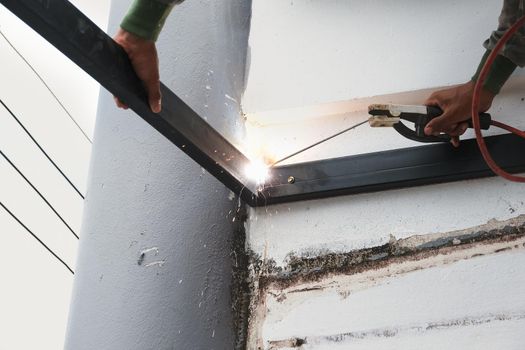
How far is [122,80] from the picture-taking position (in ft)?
3.84

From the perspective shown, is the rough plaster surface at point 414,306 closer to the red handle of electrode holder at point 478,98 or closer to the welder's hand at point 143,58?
the red handle of electrode holder at point 478,98

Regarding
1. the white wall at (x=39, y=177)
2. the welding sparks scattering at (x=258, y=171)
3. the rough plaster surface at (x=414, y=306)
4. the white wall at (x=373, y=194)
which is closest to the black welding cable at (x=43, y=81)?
the white wall at (x=39, y=177)

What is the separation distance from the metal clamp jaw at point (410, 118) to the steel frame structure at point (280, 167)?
0.06m

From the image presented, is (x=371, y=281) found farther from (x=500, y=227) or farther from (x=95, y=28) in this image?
(x=95, y=28)

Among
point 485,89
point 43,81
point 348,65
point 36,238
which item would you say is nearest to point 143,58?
point 348,65

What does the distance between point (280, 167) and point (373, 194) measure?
0.22 m

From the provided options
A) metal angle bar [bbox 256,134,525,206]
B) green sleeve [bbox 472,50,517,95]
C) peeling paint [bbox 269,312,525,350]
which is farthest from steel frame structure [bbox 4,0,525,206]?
peeling paint [bbox 269,312,525,350]

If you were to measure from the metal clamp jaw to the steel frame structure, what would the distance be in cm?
6

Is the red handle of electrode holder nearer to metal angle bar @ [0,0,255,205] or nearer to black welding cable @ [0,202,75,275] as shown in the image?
metal angle bar @ [0,0,255,205]

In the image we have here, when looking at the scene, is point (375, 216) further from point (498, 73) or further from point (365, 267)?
point (498, 73)

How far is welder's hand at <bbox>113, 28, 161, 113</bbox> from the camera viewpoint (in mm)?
1188

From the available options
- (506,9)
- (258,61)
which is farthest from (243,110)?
(506,9)

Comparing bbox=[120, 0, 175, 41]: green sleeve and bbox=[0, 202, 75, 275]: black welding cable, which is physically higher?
bbox=[0, 202, 75, 275]: black welding cable

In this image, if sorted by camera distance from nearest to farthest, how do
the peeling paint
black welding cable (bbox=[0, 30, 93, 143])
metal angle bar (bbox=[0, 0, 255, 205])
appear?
metal angle bar (bbox=[0, 0, 255, 205]), the peeling paint, black welding cable (bbox=[0, 30, 93, 143])
